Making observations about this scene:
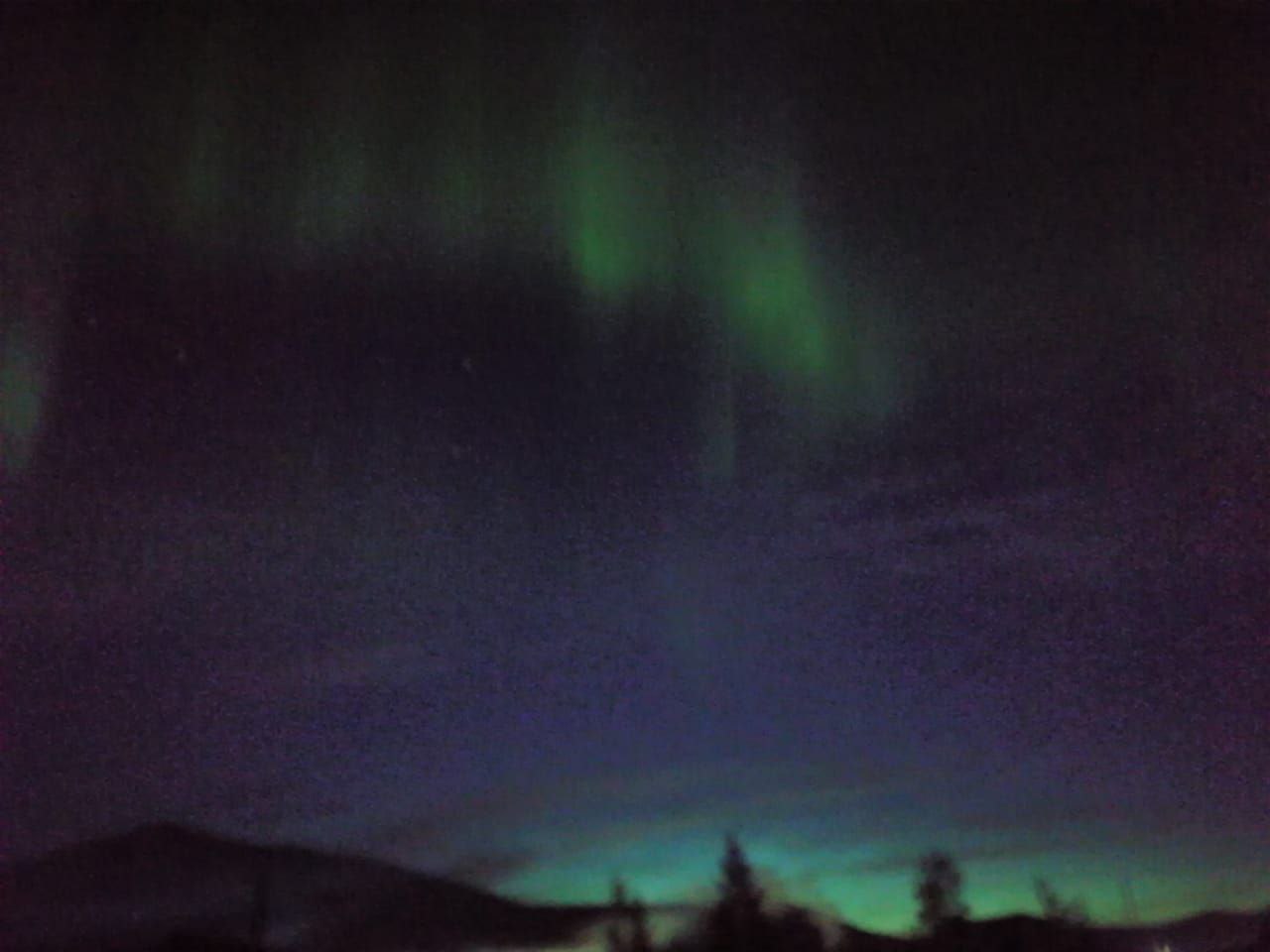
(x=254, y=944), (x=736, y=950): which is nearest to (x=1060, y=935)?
(x=736, y=950)

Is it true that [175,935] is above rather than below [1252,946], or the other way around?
above

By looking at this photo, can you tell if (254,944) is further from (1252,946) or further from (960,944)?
(1252,946)

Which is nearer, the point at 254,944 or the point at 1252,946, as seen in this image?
the point at 254,944

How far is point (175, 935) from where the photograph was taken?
134 feet

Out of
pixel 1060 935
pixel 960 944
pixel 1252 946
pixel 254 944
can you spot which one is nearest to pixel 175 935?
pixel 254 944

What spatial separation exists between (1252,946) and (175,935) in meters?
38.3

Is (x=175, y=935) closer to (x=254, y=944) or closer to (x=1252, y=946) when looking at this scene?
(x=254, y=944)

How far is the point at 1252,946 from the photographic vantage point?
4256cm

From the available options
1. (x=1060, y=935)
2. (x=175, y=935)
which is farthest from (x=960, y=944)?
(x=175, y=935)

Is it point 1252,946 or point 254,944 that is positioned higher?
point 254,944

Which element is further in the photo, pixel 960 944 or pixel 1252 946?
pixel 1252 946

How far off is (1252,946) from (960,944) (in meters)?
12.0

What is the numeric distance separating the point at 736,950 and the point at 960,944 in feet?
24.5

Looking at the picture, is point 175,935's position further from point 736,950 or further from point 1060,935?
point 1060,935
